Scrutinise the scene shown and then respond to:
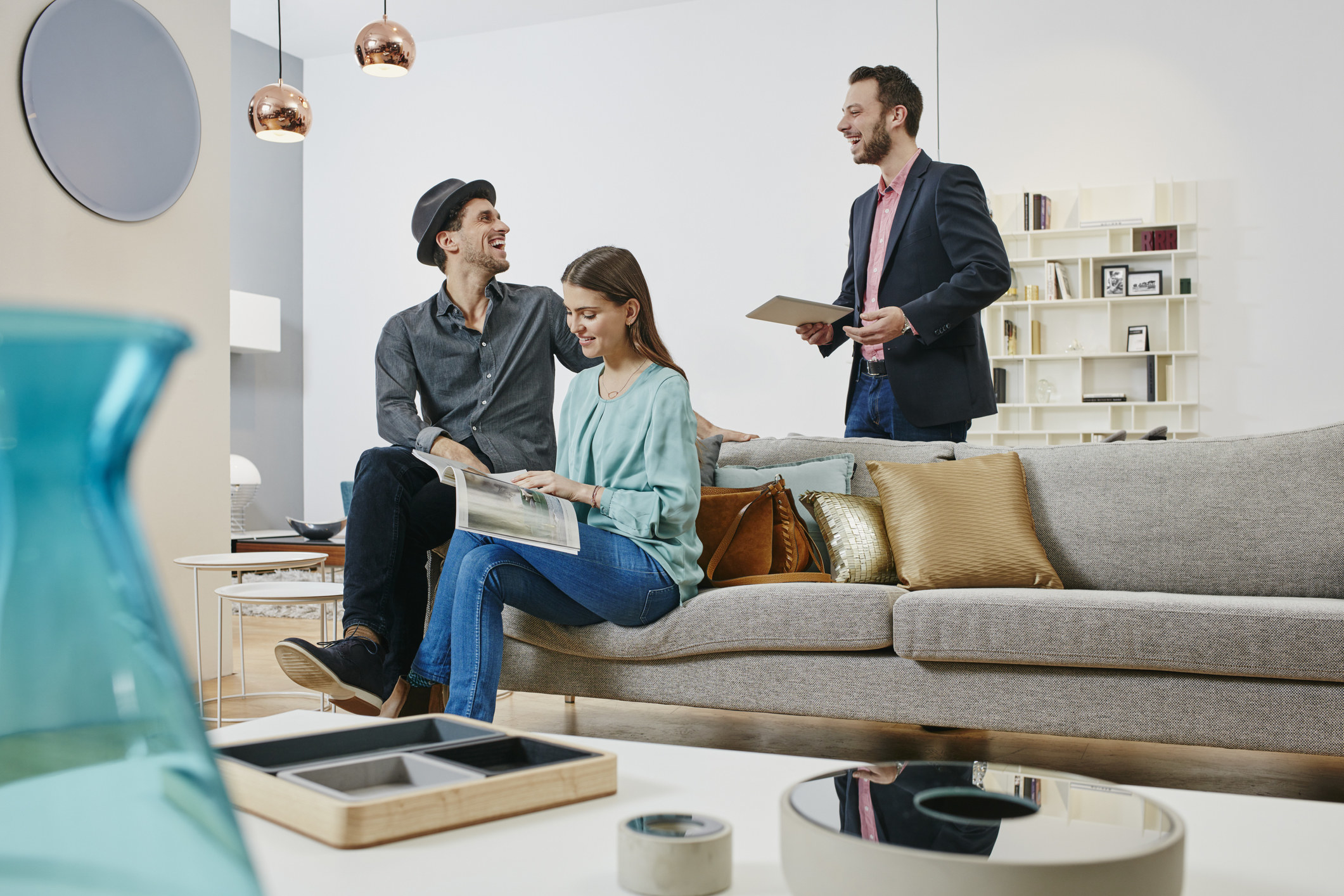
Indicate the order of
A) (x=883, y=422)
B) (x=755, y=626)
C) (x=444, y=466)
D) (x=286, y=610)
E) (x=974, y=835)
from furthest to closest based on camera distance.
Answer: (x=286, y=610) → (x=883, y=422) → (x=755, y=626) → (x=444, y=466) → (x=974, y=835)

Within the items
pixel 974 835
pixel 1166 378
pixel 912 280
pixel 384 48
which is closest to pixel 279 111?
pixel 384 48

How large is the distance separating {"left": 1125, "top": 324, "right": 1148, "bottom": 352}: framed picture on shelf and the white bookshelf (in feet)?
0.13

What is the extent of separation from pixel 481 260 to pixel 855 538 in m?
1.31

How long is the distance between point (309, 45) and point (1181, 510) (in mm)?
7312

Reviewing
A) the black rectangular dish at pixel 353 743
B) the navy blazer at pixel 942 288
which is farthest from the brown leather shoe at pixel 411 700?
the navy blazer at pixel 942 288

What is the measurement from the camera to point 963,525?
2529 millimetres

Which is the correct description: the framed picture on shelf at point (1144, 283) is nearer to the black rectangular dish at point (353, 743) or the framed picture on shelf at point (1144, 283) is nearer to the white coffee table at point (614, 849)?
the white coffee table at point (614, 849)

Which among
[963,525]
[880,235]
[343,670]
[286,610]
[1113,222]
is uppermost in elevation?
[1113,222]

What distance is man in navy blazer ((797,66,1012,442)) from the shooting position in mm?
2826

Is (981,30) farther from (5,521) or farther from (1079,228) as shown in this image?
(5,521)

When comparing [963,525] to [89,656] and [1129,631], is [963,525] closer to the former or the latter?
[1129,631]

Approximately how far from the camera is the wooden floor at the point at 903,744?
2.40m

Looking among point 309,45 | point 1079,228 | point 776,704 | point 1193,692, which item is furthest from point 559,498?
point 309,45

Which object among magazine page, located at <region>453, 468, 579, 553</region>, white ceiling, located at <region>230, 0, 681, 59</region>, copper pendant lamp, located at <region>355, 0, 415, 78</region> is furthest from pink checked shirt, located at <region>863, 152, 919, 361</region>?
white ceiling, located at <region>230, 0, 681, 59</region>
